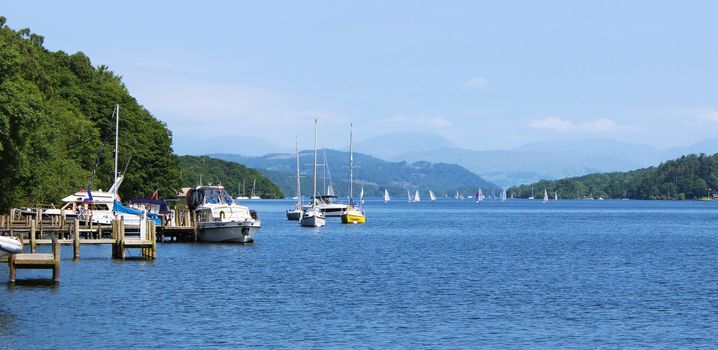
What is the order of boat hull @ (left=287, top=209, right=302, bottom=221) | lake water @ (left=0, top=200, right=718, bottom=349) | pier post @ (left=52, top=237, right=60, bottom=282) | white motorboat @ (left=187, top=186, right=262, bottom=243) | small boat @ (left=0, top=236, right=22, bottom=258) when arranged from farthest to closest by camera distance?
1. boat hull @ (left=287, top=209, right=302, bottom=221)
2. white motorboat @ (left=187, top=186, right=262, bottom=243)
3. pier post @ (left=52, top=237, right=60, bottom=282)
4. small boat @ (left=0, top=236, right=22, bottom=258)
5. lake water @ (left=0, top=200, right=718, bottom=349)

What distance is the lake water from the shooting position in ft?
125

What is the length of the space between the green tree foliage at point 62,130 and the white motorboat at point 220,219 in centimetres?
1228

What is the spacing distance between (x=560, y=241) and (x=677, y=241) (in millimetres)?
11545

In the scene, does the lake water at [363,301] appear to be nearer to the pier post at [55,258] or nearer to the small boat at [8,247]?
the pier post at [55,258]

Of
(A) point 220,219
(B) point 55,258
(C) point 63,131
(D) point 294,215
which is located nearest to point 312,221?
(D) point 294,215

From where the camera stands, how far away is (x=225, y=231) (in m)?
85.1

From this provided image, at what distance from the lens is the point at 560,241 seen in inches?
4099

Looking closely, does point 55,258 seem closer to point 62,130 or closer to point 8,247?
point 8,247

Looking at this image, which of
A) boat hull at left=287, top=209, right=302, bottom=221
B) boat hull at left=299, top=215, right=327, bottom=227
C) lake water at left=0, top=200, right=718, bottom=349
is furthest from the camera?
boat hull at left=287, top=209, right=302, bottom=221

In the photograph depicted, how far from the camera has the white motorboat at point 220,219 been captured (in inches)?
3351

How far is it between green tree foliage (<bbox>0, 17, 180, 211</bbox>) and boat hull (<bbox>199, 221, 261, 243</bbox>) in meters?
13.0

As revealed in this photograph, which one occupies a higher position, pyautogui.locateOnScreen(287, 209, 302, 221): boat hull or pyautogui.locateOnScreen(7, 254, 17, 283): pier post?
pyautogui.locateOnScreen(287, 209, 302, 221): boat hull

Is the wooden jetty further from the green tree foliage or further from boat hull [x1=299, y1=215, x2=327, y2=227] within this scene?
boat hull [x1=299, y1=215, x2=327, y2=227]

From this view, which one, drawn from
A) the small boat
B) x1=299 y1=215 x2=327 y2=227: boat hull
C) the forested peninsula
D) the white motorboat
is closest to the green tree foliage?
the forested peninsula
